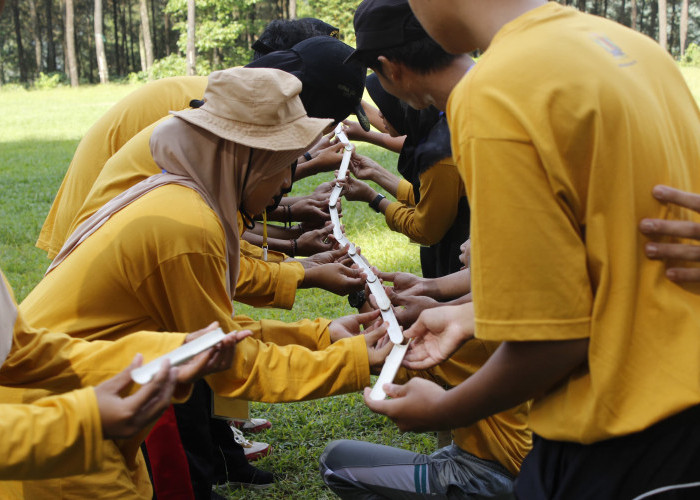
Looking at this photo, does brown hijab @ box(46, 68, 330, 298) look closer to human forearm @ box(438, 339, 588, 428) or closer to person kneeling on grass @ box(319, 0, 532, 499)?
person kneeling on grass @ box(319, 0, 532, 499)

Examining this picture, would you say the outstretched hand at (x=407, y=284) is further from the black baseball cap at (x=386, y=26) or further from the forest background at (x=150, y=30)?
the forest background at (x=150, y=30)

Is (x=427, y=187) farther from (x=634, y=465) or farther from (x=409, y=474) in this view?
(x=634, y=465)

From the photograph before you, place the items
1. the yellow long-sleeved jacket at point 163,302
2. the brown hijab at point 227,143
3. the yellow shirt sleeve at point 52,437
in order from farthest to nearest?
1. the brown hijab at point 227,143
2. the yellow long-sleeved jacket at point 163,302
3. the yellow shirt sleeve at point 52,437

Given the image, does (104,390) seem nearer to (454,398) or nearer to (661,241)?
(454,398)

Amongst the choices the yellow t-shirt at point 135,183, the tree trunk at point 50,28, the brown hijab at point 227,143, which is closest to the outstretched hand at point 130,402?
the brown hijab at point 227,143

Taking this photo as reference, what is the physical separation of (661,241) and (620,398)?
344mm

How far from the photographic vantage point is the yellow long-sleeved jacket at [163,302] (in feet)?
8.62

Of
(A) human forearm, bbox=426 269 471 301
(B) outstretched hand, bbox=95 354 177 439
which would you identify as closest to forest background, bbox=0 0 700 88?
(A) human forearm, bbox=426 269 471 301

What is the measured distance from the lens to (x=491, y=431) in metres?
2.94

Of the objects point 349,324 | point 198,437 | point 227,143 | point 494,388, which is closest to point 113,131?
point 227,143

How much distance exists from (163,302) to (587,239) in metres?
1.67

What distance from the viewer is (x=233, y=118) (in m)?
2.91

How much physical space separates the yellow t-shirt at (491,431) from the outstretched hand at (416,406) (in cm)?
84

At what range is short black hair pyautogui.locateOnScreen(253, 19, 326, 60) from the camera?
187 inches
